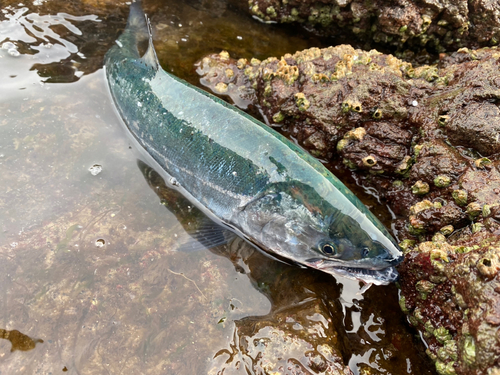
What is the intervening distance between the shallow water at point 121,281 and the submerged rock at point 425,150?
450mm

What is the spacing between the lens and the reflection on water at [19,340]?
2.60m

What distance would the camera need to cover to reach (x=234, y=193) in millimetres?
3186

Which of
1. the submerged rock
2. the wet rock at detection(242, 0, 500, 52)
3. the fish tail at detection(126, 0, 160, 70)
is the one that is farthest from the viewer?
the fish tail at detection(126, 0, 160, 70)

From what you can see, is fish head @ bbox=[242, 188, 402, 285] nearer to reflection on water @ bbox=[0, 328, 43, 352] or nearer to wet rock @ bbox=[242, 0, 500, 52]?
reflection on water @ bbox=[0, 328, 43, 352]

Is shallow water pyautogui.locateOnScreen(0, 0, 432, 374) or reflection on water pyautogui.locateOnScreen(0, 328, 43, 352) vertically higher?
shallow water pyautogui.locateOnScreen(0, 0, 432, 374)

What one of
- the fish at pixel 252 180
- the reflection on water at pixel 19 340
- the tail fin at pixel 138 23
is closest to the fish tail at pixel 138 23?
the tail fin at pixel 138 23

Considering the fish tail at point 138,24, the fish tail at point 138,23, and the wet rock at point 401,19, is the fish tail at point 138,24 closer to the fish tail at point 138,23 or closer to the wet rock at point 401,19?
the fish tail at point 138,23

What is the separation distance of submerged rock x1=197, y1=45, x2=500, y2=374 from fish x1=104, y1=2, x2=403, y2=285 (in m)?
0.42

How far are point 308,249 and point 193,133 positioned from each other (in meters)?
1.60

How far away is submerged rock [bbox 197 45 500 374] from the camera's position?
89.6 inches

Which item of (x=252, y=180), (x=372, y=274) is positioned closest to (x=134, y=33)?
(x=252, y=180)

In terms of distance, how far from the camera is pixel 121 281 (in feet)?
9.90

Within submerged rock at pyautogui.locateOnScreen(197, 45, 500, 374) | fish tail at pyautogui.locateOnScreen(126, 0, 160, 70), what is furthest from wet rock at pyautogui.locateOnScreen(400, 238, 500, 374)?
fish tail at pyautogui.locateOnScreen(126, 0, 160, 70)

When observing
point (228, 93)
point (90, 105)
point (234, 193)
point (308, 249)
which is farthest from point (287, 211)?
point (90, 105)
